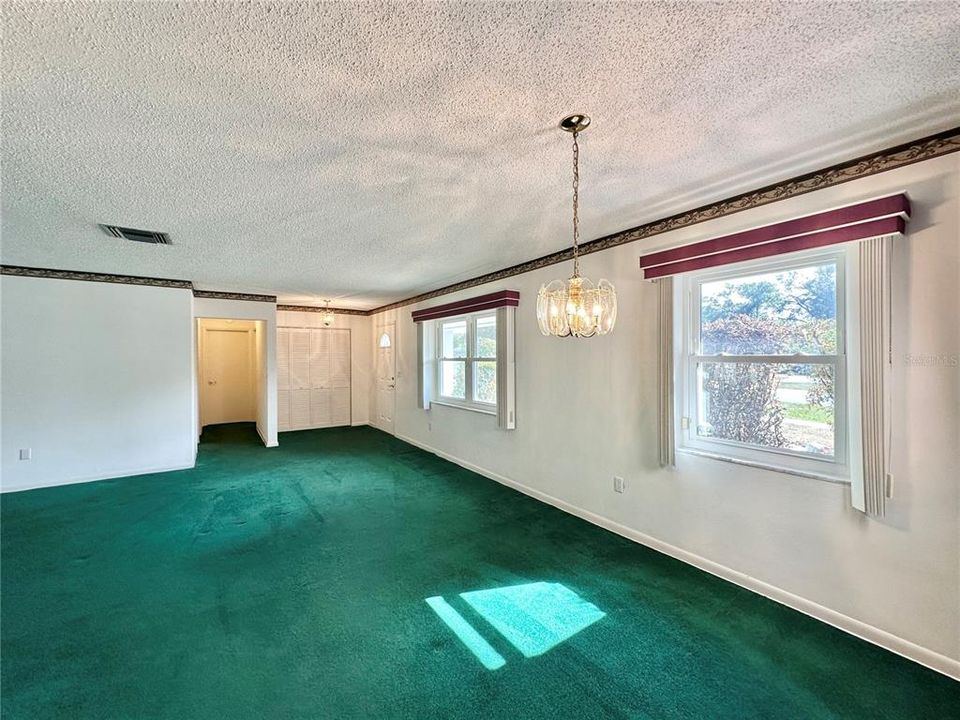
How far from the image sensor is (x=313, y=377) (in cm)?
830

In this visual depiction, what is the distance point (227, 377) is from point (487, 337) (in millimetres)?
6825

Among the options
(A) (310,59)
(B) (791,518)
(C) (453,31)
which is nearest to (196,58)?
(A) (310,59)

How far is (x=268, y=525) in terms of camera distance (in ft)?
11.7

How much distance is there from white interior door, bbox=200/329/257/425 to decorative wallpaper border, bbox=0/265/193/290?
12.1 feet

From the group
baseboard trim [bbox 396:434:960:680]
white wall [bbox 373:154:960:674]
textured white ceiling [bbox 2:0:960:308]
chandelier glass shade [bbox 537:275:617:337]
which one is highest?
textured white ceiling [bbox 2:0:960:308]

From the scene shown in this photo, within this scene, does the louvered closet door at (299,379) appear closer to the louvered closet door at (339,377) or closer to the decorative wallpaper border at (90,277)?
the louvered closet door at (339,377)

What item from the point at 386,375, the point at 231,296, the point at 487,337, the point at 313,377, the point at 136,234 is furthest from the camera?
the point at 313,377

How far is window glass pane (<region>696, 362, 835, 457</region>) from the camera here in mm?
2367

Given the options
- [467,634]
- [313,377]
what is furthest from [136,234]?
[313,377]

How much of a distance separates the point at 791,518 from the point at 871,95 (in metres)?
2.13

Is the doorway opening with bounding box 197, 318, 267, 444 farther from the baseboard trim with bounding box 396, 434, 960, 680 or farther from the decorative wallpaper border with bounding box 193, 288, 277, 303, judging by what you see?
the baseboard trim with bounding box 396, 434, 960, 680

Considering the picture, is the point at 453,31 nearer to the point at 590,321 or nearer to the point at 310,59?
the point at 310,59

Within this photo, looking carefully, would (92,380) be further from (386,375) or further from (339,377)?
(386,375)

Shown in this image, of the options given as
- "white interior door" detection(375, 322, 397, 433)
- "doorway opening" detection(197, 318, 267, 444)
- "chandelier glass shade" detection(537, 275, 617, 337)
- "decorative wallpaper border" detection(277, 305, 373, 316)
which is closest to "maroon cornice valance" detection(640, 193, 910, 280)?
"chandelier glass shade" detection(537, 275, 617, 337)
